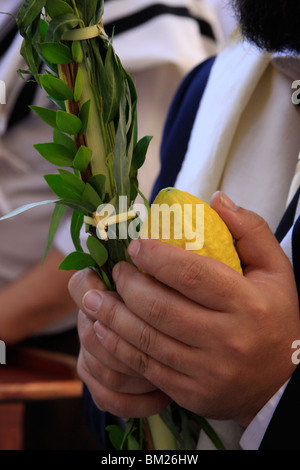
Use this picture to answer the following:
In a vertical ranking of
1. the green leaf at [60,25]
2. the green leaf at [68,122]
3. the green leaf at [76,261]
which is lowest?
the green leaf at [76,261]

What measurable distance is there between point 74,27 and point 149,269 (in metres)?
0.17

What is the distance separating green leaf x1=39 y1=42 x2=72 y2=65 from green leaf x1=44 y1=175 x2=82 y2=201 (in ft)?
0.26

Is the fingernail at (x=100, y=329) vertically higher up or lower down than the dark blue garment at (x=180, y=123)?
lower down

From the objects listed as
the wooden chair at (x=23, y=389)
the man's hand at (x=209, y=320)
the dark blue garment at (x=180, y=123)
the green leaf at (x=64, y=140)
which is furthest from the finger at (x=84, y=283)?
the wooden chair at (x=23, y=389)

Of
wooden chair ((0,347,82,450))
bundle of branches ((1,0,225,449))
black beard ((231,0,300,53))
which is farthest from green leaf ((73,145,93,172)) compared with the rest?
wooden chair ((0,347,82,450))

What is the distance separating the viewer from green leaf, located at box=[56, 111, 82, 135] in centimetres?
38

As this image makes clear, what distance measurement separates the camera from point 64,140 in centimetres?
40

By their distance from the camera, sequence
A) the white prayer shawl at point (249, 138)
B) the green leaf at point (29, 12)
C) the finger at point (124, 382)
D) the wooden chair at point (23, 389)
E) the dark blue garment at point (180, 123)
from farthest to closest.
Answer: the wooden chair at point (23, 389) → the dark blue garment at point (180, 123) → the white prayer shawl at point (249, 138) → the finger at point (124, 382) → the green leaf at point (29, 12)

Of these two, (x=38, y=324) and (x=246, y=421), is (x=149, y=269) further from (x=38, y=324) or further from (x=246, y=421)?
(x=38, y=324)

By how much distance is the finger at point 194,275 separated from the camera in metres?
0.37

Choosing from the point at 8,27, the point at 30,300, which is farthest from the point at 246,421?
the point at 8,27

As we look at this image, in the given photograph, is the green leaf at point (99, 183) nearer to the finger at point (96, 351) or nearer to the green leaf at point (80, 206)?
the green leaf at point (80, 206)

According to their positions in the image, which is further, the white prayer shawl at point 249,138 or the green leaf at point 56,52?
the white prayer shawl at point 249,138

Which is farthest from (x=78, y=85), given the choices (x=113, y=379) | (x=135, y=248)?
(x=113, y=379)
